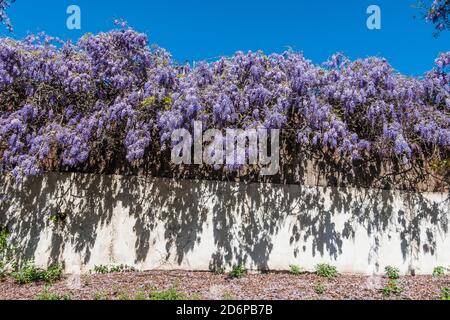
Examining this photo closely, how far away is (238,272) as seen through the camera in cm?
550

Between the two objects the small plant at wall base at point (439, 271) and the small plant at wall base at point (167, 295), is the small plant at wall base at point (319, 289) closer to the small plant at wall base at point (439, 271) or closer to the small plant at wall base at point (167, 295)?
the small plant at wall base at point (167, 295)

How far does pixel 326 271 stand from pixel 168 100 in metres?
3.51

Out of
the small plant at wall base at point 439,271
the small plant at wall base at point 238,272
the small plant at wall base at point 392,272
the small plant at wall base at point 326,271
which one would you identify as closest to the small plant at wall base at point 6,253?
the small plant at wall base at point 238,272

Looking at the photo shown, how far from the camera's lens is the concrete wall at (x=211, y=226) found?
221 inches

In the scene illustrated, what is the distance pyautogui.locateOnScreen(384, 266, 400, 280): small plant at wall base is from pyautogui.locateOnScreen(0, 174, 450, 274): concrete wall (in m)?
0.08

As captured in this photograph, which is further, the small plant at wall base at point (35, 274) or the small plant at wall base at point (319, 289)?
the small plant at wall base at point (35, 274)

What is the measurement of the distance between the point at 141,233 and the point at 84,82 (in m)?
2.46

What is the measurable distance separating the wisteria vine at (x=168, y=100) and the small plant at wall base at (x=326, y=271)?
69.9 inches

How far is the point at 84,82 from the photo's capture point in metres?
5.62

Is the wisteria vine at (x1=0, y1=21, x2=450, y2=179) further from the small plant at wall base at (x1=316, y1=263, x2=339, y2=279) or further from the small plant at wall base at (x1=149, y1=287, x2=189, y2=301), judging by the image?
the small plant at wall base at (x1=149, y1=287, x2=189, y2=301)

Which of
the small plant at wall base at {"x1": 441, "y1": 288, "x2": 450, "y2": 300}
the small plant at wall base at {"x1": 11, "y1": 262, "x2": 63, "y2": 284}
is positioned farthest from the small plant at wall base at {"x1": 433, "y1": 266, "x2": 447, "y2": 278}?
the small plant at wall base at {"x1": 11, "y1": 262, "x2": 63, "y2": 284}

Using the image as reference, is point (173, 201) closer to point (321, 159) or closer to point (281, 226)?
point (281, 226)

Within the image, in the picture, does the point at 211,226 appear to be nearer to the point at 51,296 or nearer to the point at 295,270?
the point at 295,270
